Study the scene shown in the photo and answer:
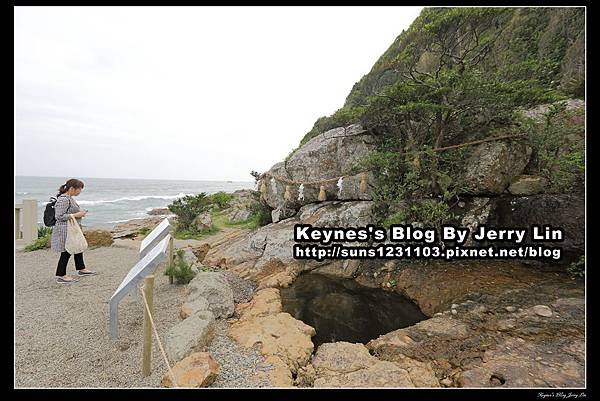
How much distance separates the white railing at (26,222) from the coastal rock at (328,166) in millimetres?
7443

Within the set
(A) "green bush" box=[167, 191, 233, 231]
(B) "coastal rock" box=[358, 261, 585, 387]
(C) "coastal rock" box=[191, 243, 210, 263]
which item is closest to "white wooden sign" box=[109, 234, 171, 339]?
(B) "coastal rock" box=[358, 261, 585, 387]

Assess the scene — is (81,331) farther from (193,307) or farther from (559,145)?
(559,145)

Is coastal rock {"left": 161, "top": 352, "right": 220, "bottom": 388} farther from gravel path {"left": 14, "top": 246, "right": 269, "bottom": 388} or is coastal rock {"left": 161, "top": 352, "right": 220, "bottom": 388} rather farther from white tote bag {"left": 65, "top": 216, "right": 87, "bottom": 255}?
white tote bag {"left": 65, "top": 216, "right": 87, "bottom": 255}

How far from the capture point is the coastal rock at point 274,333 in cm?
314

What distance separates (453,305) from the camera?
4223 mm

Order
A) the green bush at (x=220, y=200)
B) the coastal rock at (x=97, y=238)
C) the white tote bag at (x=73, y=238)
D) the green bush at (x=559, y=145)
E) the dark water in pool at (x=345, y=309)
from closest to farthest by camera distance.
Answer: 1. the dark water in pool at (x=345, y=309)
2. the white tote bag at (x=73, y=238)
3. the green bush at (x=559, y=145)
4. the coastal rock at (x=97, y=238)
5. the green bush at (x=220, y=200)

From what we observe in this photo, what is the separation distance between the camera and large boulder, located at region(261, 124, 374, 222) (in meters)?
7.20

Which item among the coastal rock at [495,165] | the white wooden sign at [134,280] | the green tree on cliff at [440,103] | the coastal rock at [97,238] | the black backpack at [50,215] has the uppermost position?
the green tree on cliff at [440,103]

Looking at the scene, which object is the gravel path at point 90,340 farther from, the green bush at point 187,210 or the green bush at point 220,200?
the green bush at point 220,200

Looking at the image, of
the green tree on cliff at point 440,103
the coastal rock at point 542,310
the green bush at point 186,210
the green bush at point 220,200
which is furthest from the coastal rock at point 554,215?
the green bush at point 220,200

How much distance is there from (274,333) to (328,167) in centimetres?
499

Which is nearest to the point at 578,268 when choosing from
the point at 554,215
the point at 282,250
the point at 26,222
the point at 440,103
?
the point at 554,215

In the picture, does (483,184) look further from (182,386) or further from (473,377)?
(182,386)

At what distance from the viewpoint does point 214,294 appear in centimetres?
424
